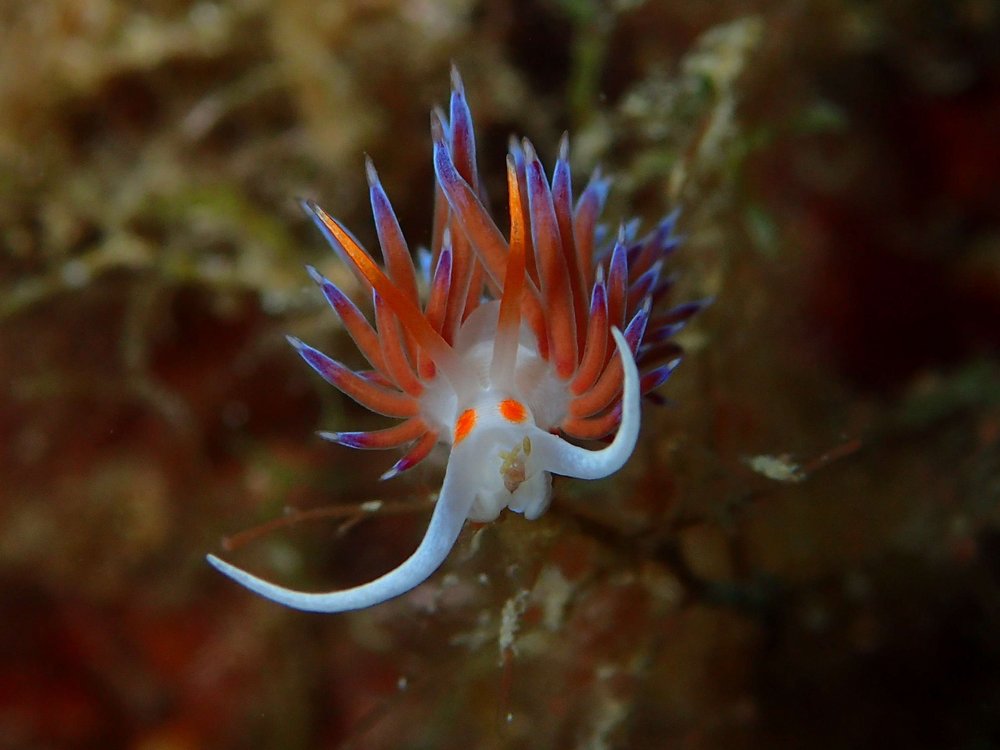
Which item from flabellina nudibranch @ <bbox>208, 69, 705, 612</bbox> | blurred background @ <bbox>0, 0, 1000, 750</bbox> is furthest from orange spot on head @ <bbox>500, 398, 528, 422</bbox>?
blurred background @ <bbox>0, 0, 1000, 750</bbox>

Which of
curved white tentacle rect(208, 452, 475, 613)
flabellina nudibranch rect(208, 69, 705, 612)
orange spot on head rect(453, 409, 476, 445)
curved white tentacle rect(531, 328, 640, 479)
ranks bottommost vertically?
curved white tentacle rect(208, 452, 475, 613)

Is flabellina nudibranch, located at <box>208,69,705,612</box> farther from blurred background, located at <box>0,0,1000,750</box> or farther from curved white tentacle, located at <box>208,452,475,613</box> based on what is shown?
blurred background, located at <box>0,0,1000,750</box>

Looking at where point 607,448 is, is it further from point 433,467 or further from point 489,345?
point 433,467

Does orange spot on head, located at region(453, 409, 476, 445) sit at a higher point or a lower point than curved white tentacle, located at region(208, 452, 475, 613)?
higher

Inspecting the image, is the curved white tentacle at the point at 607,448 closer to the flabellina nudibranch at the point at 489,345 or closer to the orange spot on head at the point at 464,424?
the flabellina nudibranch at the point at 489,345

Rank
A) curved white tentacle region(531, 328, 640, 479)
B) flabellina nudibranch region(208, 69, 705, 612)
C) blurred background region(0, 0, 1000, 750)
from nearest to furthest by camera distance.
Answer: curved white tentacle region(531, 328, 640, 479) → flabellina nudibranch region(208, 69, 705, 612) → blurred background region(0, 0, 1000, 750)

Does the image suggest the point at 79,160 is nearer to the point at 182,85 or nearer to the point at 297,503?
the point at 182,85

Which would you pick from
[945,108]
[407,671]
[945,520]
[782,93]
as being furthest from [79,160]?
[945,108]
